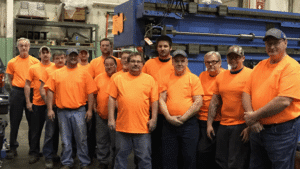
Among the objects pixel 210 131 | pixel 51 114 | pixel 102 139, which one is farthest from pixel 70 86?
pixel 210 131

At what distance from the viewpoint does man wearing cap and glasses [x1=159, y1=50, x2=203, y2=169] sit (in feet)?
10.2

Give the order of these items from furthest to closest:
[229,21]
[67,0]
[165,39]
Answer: [67,0] → [229,21] → [165,39]

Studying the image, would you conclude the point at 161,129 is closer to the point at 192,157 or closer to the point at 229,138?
the point at 192,157

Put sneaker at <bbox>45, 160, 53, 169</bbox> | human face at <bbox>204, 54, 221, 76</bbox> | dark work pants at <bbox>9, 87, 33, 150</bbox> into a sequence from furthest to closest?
dark work pants at <bbox>9, 87, 33, 150</bbox> → sneaker at <bbox>45, 160, 53, 169</bbox> → human face at <bbox>204, 54, 221, 76</bbox>

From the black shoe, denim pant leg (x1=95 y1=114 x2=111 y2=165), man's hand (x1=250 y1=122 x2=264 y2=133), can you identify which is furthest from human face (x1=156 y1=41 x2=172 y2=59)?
the black shoe

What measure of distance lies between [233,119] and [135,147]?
1066 millimetres

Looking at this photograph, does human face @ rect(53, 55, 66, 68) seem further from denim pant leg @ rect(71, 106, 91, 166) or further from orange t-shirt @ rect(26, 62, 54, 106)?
denim pant leg @ rect(71, 106, 91, 166)

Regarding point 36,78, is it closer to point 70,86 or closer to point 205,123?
point 70,86

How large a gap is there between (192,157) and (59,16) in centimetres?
975

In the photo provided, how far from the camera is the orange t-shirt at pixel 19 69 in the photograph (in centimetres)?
448

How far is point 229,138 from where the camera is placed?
2939mm

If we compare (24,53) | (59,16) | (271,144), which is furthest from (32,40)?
(271,144)

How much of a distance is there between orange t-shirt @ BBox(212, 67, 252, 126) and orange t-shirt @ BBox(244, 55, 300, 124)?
0.36m

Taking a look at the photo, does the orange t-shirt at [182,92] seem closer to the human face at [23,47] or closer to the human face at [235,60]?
the human face at [235,60]
